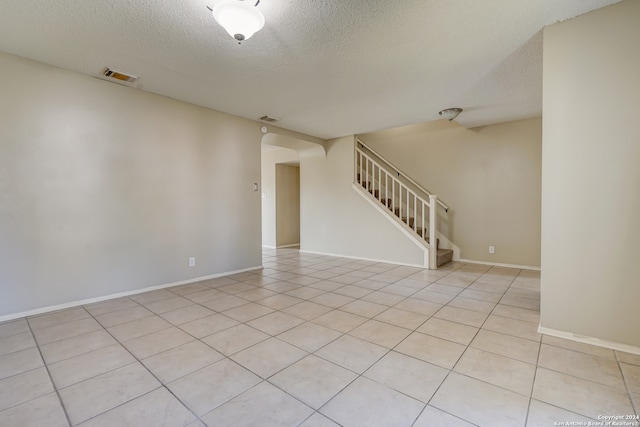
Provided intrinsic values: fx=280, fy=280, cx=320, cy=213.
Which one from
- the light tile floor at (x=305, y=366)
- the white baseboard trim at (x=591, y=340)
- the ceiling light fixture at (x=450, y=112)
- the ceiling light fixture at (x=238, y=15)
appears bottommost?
the light tile floor at (x=305, y=366)

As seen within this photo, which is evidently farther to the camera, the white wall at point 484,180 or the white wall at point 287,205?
the white wall at point 287,205

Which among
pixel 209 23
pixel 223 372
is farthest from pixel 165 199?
pixel 223 372

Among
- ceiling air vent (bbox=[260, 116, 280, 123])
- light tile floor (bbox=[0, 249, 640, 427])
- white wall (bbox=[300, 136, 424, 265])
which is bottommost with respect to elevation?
light tile floor (bbox=[0, 249, 640, 427])

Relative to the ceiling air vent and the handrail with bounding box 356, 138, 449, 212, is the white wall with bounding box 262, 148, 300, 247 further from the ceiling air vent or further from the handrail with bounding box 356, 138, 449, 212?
the ceiling air vent

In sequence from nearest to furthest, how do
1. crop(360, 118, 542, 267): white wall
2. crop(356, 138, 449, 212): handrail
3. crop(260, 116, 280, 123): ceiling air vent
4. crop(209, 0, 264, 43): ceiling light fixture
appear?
1. crop(209, 0, 264, 43): ceiling light fixture
2. crop(260, 116, 280, 123): ceiling air vent
3. crop(360, 118, 542, 267): white wall
4. crop(356, 138, 449, 212): handrail

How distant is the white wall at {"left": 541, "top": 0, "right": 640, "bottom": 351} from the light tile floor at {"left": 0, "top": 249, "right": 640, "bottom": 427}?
30 centimetres

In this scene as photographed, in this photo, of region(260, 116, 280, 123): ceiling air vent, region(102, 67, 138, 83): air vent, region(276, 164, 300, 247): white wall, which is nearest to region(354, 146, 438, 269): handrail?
region(260, 116, 280, 123): ceiling air vent

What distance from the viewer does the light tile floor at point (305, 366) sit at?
57.1 inches

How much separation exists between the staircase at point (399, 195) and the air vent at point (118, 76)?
13.1 ft

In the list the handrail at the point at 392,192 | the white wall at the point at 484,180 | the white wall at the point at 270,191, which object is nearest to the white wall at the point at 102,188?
the handrail at the point at 392,192

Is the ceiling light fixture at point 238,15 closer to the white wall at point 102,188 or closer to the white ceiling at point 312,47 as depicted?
the white ceiling at point 312,47

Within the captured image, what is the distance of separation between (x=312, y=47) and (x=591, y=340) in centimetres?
330

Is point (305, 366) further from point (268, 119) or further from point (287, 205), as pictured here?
point (287, 205)

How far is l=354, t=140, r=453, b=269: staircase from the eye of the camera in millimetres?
5234
